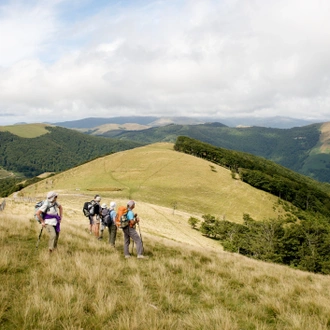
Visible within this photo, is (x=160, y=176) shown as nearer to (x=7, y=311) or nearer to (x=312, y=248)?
(x=312, y=248)

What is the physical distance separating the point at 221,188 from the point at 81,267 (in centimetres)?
9119

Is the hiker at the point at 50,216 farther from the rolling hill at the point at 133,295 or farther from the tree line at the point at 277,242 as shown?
the tree line at the point at 277,242

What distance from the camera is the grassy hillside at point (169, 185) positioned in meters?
82.6

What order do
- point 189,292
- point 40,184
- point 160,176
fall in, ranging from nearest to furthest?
point 189,292, point 160,176, point 40,184

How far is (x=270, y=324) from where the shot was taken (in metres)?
5.52

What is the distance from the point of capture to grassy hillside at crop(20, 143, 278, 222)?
8256cm

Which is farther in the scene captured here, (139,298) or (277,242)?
(277,242)

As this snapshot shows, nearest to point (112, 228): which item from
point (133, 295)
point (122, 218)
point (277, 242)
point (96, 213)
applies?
point (96, 213)

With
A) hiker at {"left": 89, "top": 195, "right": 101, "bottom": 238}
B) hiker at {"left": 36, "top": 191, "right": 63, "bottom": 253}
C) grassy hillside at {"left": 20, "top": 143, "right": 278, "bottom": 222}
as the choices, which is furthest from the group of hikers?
grassy hillside at {"left": 20, "top": 143, "right": 278, "bottom": 222}

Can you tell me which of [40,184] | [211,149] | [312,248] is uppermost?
[211,149]

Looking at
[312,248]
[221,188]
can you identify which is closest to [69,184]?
[221,188]

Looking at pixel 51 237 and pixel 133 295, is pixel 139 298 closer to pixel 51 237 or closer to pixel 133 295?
pixel 133 295

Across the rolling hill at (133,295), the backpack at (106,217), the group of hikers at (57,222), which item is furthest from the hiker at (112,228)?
the rolling hill at (133,295)

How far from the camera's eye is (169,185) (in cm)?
9462
